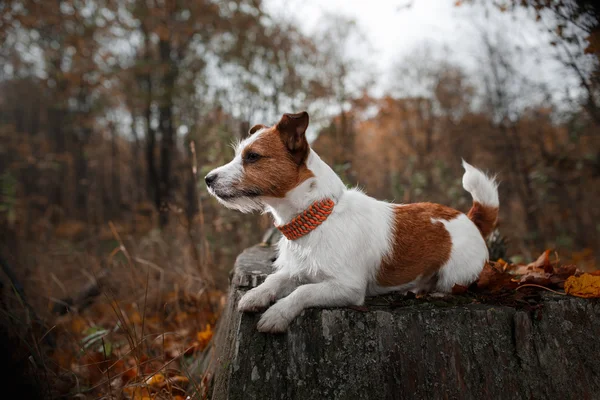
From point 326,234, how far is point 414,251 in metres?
0.65

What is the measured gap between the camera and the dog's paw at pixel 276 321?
2.00 meters

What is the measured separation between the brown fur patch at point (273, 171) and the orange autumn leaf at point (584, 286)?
1736mm

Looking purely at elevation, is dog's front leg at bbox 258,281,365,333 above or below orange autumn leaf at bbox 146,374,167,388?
above

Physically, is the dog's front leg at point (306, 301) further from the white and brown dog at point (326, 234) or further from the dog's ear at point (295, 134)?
the dog's ear at point (295, 134)

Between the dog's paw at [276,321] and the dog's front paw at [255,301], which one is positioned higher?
the dog's front paw at [255,301]

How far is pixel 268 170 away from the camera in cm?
239

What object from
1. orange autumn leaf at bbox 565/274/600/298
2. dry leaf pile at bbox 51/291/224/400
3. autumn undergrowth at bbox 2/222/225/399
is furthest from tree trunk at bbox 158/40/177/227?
orange autumn leaf at bbox 565/274/600/298

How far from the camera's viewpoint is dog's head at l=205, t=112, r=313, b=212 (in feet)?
7.78

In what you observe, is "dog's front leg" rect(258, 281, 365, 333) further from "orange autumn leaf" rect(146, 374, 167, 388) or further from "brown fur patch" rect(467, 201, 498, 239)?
"brown fur patch" rect(467, 201, 498, 239)

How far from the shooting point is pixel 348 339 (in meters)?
2.05

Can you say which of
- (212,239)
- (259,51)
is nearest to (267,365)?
(212,239)

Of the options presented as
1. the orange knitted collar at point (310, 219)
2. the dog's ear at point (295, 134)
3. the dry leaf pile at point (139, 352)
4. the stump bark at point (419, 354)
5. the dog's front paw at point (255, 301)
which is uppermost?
the dog's ear at point (295, 134)

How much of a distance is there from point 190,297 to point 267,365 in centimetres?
236

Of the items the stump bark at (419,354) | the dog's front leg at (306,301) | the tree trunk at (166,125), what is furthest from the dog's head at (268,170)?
the tree trunk at (166,125)
